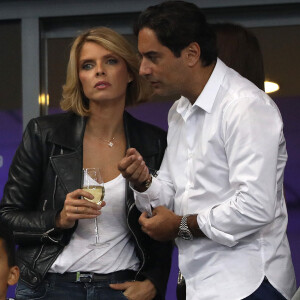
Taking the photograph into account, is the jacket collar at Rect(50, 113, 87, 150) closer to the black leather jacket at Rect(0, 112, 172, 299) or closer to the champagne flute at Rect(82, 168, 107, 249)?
the black leather jacket at Rect(0, 112, 172, 299)

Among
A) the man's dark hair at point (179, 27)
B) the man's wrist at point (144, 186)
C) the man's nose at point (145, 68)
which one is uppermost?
the man's dark hair at point (179, 27)

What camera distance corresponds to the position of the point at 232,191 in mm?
3402

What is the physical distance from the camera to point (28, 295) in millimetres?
3900

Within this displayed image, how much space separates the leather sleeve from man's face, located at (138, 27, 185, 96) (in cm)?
74

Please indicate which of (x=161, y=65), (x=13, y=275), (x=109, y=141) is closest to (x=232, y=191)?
(x=161, y=65)

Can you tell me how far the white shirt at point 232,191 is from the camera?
10.6 ft

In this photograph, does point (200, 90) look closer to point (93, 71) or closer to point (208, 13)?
point (93, 71)

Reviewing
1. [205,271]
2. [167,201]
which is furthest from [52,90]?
[205,271]

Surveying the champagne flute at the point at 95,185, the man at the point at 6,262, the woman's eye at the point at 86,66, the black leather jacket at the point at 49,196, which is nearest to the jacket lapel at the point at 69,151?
the black leather jacket at the point at 49,196

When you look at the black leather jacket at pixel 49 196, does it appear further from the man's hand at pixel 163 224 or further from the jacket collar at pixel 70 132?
the man's hand at pixel 163 224

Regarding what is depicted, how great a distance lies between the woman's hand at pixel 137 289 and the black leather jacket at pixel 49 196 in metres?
0.03

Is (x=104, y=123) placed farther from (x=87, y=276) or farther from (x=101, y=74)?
(x=87, y=276)

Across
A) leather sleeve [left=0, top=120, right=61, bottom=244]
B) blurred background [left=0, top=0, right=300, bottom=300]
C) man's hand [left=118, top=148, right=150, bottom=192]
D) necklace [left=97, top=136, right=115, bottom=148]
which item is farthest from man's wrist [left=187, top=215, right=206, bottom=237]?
blurred background [left=0, top=0, right=300, bottom=300]

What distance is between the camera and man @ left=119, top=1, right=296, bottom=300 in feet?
10.7
